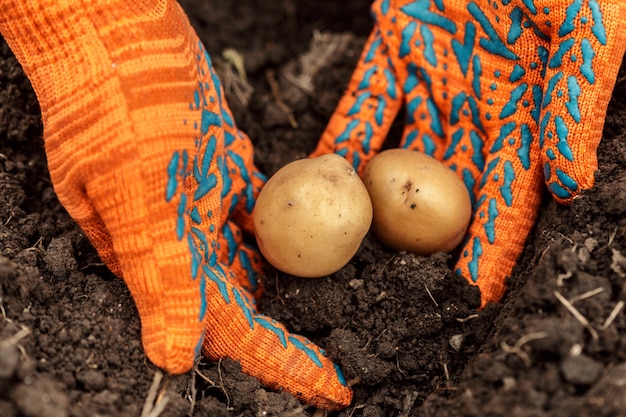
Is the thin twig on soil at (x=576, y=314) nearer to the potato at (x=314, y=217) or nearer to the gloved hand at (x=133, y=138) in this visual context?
the potato at (x=314, y=217)

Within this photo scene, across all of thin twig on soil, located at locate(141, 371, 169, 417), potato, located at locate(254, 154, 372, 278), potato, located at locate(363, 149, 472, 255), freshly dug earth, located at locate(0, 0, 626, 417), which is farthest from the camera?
potato, located at locate(363, 149, 472, 255)

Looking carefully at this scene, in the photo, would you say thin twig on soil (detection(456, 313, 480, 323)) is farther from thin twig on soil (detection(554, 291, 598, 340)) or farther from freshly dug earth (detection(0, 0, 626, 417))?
thin twig on soil (detection(554, 291, 598, 340))

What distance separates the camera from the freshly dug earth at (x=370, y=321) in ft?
4.29

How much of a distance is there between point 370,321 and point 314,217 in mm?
325

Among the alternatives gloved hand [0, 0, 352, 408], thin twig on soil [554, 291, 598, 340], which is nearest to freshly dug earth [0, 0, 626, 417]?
thin twig on soil [554, 291, 598, 340]

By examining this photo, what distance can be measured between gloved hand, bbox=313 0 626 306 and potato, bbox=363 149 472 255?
0.11 meters

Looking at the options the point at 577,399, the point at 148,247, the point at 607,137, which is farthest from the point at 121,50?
the point at 607,137

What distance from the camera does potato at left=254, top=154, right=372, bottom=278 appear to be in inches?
64.2

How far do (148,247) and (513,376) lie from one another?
797 mm

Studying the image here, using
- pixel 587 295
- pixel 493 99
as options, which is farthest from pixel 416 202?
pixel 587 295

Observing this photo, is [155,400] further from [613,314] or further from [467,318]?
[613,314]

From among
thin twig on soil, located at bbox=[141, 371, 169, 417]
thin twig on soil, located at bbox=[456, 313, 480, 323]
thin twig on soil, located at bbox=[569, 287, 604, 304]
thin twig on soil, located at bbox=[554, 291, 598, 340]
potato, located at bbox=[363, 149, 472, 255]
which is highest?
thin twig on soil, located at bbox=[569, 287, 604, 304]

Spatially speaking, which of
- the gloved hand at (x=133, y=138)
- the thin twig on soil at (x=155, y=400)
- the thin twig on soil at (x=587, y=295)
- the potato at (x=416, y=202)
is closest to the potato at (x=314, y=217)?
the potato at (x=416, y=202)

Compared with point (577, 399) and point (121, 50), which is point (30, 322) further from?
point (577, 399)
